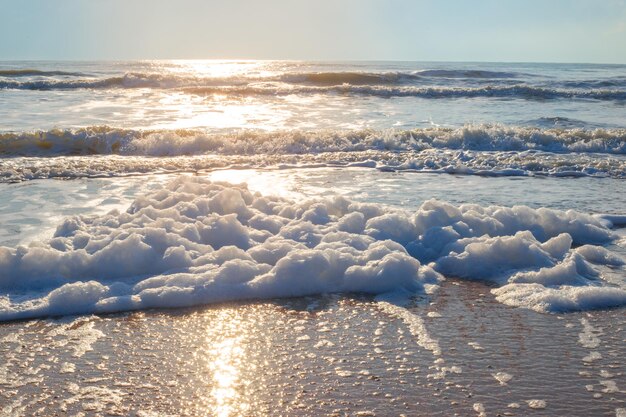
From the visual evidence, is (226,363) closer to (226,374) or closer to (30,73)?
(226,374)

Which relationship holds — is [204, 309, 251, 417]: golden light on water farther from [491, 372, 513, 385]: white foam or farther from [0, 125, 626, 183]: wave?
[0, 125, 626, 183]: wave

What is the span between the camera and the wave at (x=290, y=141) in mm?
11758

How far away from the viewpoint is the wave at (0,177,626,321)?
4.04 m

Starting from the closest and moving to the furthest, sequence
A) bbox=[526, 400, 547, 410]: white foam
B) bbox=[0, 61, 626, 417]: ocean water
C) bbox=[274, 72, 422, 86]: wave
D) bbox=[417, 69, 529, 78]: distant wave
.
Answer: bbox=[526, 400, 547, 410]: white foam → bbox=[0, 61, 626, 417]: ocean water → bbox=[274, 72, 422, 86]: wave → bbox=[417, 69, 529, 78]: distant wave

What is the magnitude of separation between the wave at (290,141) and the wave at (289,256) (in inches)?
243

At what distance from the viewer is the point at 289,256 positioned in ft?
14.5

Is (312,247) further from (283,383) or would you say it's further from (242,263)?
(283,383)

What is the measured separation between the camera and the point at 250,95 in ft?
72.1

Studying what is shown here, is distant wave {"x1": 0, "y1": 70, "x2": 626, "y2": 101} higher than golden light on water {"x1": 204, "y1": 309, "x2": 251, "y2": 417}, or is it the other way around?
distant wave {"x1": 0, "y1": 70, "x2": 626, "y2": 101}

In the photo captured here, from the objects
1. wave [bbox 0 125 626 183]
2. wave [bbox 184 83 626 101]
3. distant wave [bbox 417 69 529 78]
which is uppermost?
distant wave [bbox 417 69 529 78]

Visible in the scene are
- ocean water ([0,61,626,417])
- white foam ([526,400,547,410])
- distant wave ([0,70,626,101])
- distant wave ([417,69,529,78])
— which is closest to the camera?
white foam ([526,400,547,410])

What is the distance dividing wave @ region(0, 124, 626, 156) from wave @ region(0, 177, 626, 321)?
617cm

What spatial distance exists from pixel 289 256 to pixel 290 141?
7.70 m

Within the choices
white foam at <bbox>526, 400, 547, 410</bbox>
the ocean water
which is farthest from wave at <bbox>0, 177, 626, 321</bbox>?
white foam at <bbox>526, 400, 547, 410</bbox>
